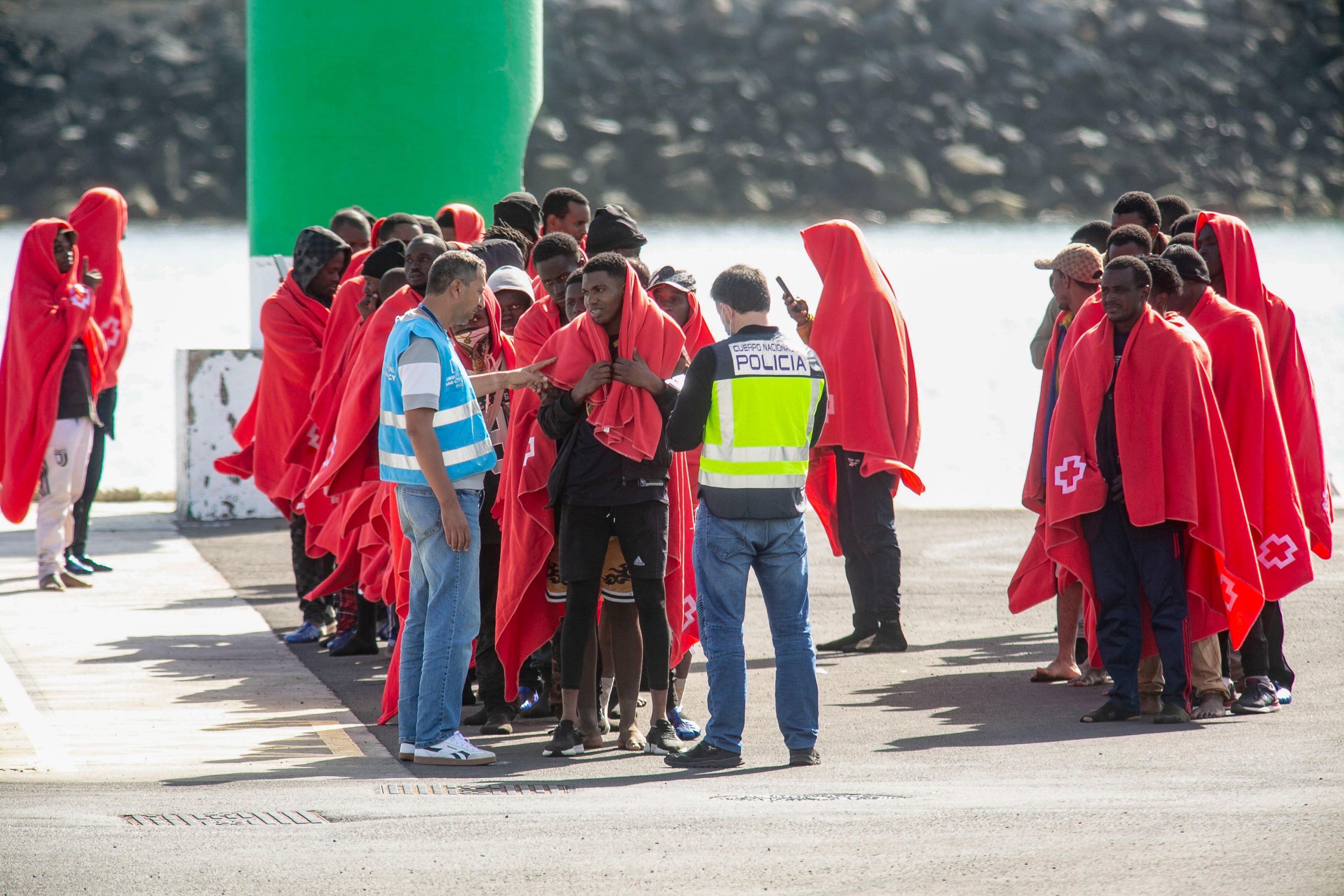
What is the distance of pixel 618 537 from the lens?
623 cm

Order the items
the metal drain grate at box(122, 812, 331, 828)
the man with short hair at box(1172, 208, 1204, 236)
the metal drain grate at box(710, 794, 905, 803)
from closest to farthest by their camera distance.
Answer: the metal drain grate at box(122, 812, 331, 828) < the metal drain grate at box(710, 794, 905, 803) < the man with short hair at box(1172, 208, 1204, 236)

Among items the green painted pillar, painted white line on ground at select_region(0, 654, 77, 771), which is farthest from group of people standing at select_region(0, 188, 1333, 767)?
the green painted pillar

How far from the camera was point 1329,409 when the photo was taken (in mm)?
30031

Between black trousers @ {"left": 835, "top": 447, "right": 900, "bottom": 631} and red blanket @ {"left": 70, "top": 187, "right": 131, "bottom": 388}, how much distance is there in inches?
178

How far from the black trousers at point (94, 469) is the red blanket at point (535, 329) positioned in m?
4.50

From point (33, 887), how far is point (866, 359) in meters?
4.92

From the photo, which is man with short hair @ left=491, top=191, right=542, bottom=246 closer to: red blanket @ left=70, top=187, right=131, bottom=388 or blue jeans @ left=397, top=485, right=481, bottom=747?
blue jeans @ left=397, top=485, right=481, bottom=747

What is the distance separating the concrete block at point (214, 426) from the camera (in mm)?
12344

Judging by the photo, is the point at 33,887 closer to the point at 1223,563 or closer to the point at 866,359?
the point at 1223,563

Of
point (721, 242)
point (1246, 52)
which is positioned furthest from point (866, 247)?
point (1246, 52)

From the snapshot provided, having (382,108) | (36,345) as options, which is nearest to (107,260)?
(36,345)

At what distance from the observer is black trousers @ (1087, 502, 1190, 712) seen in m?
6.66

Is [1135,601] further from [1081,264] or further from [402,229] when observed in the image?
[402,229]

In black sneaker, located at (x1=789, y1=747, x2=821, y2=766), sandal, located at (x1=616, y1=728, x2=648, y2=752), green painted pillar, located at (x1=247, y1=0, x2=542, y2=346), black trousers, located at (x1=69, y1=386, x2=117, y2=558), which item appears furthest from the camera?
green painted pillar, located at (x1=247, y1=0, x2=542, y2=346)
